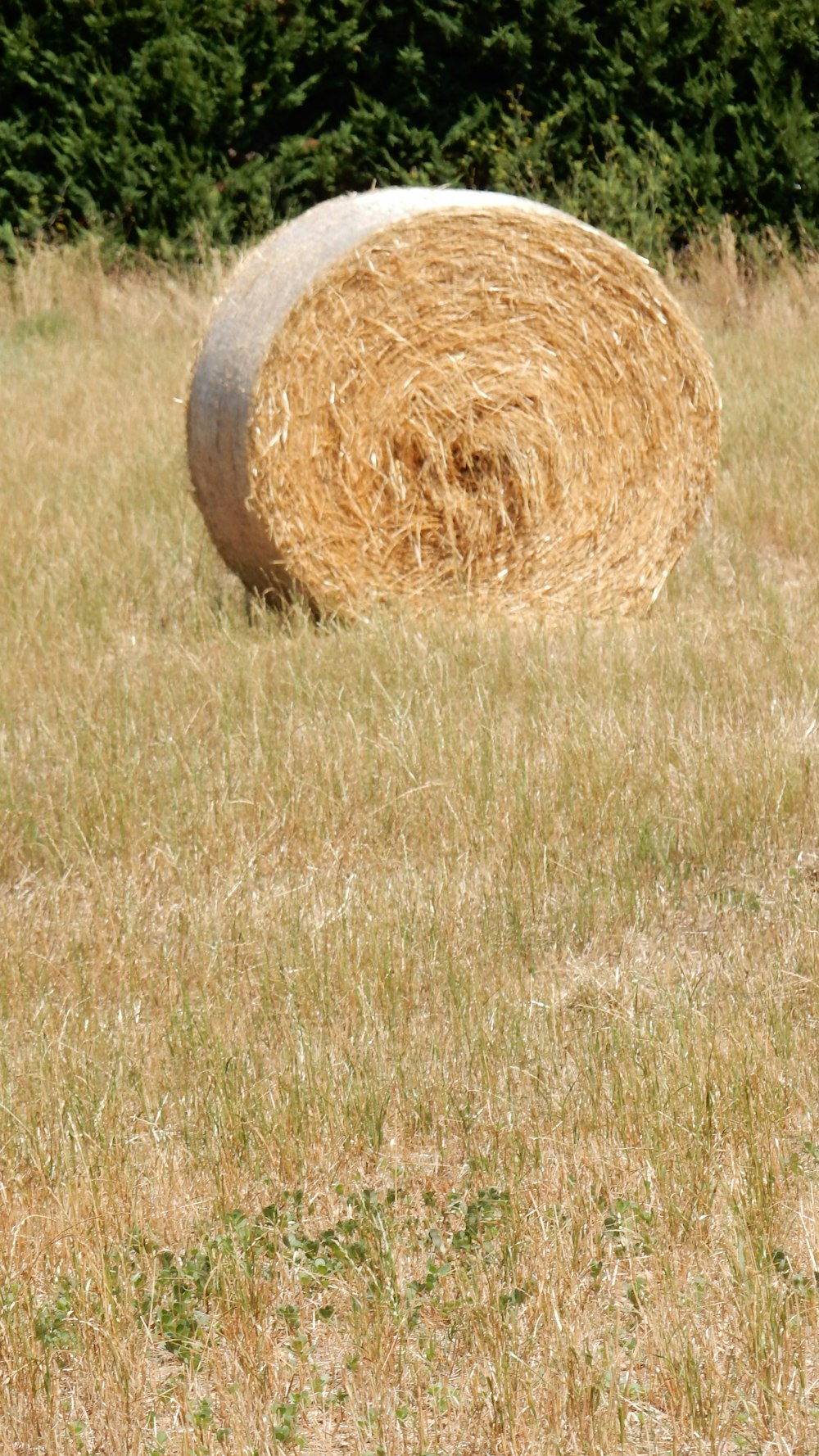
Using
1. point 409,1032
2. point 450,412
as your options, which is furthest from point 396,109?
point 409,1032

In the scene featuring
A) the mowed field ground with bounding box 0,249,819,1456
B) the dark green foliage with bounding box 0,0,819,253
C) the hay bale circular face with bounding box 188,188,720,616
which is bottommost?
the mowed field ground with bounding box 0,249,819,1456

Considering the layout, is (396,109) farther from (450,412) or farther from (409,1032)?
(409,1032)

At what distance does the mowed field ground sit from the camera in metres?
2.68

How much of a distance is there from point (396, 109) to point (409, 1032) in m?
11.3

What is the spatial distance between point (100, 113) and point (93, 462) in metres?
5.10

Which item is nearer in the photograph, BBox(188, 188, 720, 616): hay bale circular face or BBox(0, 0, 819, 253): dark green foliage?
BBox(188, 188, 720, 616): hay bale circular face

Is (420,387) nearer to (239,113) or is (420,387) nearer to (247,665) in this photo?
(247,665)

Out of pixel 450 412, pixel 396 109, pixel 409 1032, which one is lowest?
pixel 409 1032

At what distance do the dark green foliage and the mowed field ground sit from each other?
7094 millimetres

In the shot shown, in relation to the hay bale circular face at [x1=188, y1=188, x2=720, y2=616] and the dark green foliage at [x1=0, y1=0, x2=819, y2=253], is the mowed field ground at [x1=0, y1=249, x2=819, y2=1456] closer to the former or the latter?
the hay bale circular face at [x1=188, y1=188, x2=720, y2=616]

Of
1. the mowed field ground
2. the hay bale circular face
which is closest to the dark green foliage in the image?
the hay bale circular face

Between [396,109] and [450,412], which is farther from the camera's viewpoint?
[396,109]

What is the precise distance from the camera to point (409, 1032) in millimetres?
3695

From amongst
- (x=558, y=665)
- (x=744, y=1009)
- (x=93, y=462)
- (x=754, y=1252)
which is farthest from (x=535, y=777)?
(x=93, y=462)
